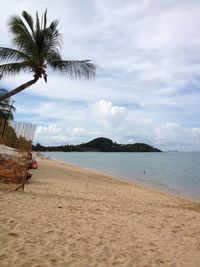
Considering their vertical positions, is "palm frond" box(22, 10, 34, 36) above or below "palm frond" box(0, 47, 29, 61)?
above

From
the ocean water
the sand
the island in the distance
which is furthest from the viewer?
the island in the distance

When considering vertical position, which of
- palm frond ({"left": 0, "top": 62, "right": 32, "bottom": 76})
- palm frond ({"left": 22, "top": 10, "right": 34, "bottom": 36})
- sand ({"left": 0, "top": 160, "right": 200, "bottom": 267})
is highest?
palm frond ({"left": 22, "top": 10, "right": 34, "bottom": 36})

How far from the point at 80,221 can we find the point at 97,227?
0.50 meters

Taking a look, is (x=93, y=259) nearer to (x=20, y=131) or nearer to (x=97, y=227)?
(x=97, y=227)

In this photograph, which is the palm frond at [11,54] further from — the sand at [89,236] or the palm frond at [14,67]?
the sand at [89,236]

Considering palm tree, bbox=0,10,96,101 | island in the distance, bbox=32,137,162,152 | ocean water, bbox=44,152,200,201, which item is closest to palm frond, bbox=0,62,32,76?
palm tree, bbox=0,10,96,101

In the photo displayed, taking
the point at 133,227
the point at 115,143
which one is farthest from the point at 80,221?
the point at 115,143

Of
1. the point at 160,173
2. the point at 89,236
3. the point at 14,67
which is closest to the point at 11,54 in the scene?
the point at 14,67

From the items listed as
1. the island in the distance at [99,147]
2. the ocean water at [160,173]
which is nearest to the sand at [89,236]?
the ocean water at [160,173]

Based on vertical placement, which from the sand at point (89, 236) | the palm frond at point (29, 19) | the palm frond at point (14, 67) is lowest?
the sand at point (89, 236)

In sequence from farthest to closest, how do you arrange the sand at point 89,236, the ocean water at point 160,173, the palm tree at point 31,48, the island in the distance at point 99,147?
the island in the distance at point 99,147, the ocean water at point 160,173, the palm tree at point 31,48, the sand at point 89,236

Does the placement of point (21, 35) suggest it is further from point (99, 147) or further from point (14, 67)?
point (99, 147)

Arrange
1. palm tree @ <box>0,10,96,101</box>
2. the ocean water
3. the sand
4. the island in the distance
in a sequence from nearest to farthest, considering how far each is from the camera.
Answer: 1. the sand
2. palm tree @ <box>0,10,96,101</box>
3. the ocean water
4. the island in the distance

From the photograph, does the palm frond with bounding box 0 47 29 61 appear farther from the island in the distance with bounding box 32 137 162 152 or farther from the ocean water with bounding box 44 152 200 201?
the island in the distance with bounding box 32 137 162 152
